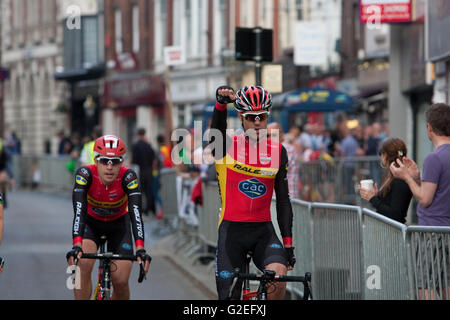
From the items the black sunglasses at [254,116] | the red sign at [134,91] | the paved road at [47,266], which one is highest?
the red sign at [134,91]

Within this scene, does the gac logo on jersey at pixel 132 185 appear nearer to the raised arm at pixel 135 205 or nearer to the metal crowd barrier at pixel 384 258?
the raised arm at pixel 135 205

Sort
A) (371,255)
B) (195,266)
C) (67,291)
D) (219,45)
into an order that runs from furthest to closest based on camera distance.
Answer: (219,45), (195,266), (67,291), (371,255)

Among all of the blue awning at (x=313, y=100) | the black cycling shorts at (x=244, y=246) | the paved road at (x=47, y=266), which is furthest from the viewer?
the blue awning at (x=313, y=100)

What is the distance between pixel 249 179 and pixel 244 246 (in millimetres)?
467

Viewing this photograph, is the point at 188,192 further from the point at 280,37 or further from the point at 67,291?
the point at 280,37

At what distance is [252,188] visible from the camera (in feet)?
26.3

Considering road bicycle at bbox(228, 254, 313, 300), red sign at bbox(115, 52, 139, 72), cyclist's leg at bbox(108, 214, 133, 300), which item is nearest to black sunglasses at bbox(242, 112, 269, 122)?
road bicycle at bbox(228, 254, 313, 300)

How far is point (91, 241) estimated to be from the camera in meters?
9.34

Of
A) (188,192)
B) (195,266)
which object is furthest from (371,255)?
(188,192)

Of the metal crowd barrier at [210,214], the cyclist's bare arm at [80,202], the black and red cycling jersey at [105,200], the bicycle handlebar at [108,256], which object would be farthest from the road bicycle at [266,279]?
the metal crowd barrier at [210,214]

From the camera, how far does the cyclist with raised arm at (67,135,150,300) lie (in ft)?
28.1

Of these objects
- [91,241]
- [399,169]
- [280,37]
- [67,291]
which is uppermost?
[280,37]

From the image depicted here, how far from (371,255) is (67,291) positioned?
501 cm

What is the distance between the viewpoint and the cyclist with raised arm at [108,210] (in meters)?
8.58
